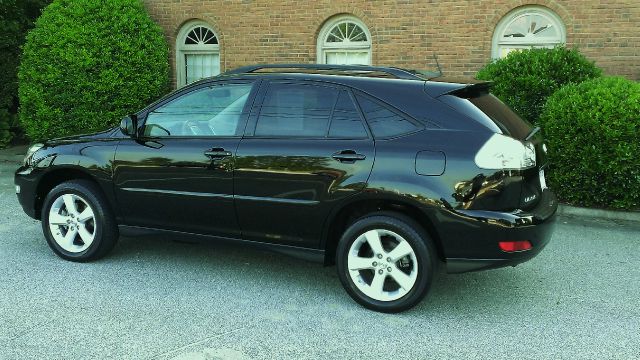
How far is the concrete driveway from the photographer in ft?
12.4

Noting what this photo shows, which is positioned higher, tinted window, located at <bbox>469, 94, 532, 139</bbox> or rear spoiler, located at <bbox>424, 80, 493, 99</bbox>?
rear spoiler, located at <bbox>424, 80, 493, 99</bbox>

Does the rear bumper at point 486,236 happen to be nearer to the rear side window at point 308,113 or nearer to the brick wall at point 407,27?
the rear side window at point 308,113

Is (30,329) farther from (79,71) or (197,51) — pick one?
(197,51)

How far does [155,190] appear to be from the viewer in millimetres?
5020

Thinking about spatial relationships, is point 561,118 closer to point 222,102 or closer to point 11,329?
point 222,102

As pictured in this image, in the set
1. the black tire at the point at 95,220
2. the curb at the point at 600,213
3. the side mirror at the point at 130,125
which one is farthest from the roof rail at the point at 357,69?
the curb at the point at 600,213

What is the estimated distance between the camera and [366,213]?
175 inches

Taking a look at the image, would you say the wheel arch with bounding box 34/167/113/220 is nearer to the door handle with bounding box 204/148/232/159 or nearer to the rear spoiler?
the door handle with bounding box 204/148/232/159

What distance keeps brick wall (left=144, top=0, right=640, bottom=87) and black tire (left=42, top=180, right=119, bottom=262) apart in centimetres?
682

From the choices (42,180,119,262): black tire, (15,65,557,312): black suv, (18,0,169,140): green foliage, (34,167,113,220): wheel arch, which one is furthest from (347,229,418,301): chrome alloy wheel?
(18,0,169,140): green foliage

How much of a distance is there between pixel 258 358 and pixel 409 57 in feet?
26.5

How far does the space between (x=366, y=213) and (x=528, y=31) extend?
707cm

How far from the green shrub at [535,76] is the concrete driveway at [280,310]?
2820 millimetres

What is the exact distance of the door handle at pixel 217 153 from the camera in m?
4.73
